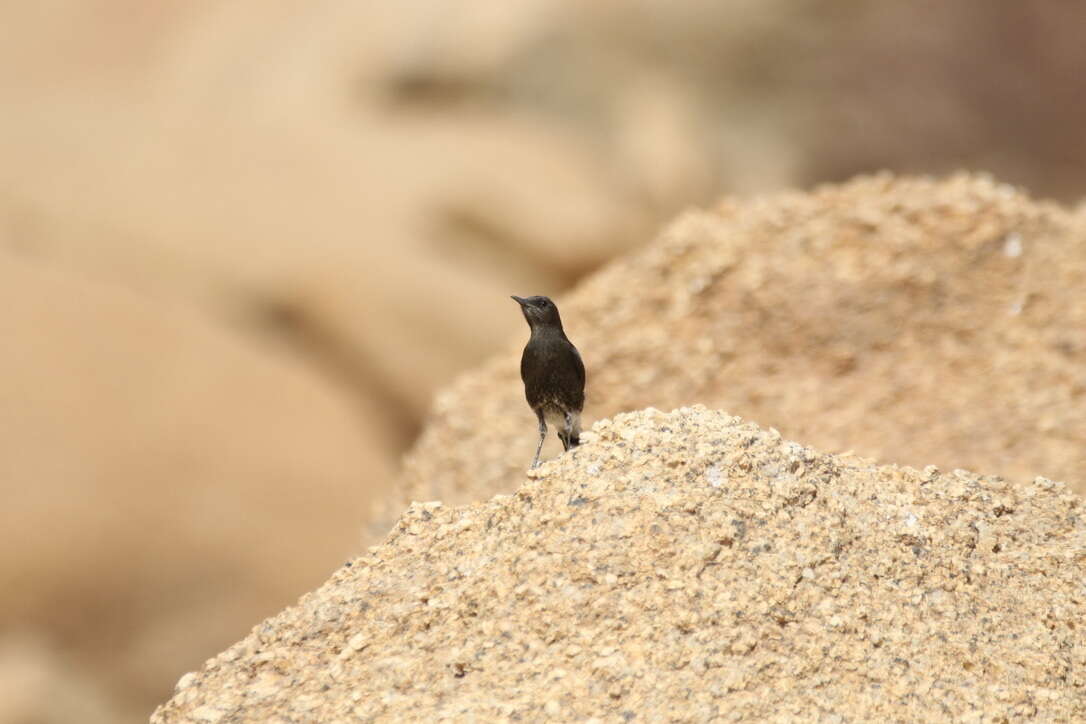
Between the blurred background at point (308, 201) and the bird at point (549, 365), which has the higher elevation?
the blurred background at point (308, 201)

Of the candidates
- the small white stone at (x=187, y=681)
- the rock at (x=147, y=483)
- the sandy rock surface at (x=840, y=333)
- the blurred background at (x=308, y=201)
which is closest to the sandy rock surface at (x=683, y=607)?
the small white stone at (x=187, y=681)

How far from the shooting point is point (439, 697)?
3.35 meters

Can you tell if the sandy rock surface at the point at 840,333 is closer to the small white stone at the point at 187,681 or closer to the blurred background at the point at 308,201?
the blurred background at the point at 308,201

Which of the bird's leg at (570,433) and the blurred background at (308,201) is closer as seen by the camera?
the bird's leg at (570,433)

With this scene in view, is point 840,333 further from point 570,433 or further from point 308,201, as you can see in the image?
point 308,201

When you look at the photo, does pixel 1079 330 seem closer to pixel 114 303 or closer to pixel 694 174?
pixel 694 174

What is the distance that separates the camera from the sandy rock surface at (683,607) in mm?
3344

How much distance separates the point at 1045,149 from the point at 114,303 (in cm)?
656

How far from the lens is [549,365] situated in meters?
4.83

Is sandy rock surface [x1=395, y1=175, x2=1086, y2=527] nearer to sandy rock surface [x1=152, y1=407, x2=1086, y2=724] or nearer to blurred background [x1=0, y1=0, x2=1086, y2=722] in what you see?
blurred background [x1=0, y1=0, x2=1086, y2=722]

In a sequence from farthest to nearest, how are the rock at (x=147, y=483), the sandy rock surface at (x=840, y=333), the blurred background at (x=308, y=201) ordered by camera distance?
the sandy rock surface at (x=840, y=333), the blurred background at (x=308, y=201), the rock at (x=147, y=483)

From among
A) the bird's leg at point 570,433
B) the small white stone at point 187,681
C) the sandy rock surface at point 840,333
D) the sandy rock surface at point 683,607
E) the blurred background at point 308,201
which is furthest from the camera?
the sandy rock surface at point 840,333

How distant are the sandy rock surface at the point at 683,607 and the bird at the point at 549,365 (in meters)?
0.76

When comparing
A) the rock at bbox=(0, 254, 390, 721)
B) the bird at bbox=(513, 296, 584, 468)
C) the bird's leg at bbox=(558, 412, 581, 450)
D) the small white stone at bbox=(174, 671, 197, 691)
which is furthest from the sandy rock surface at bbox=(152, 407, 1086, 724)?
the rock at bbox=(0, 254, 390, 721)
